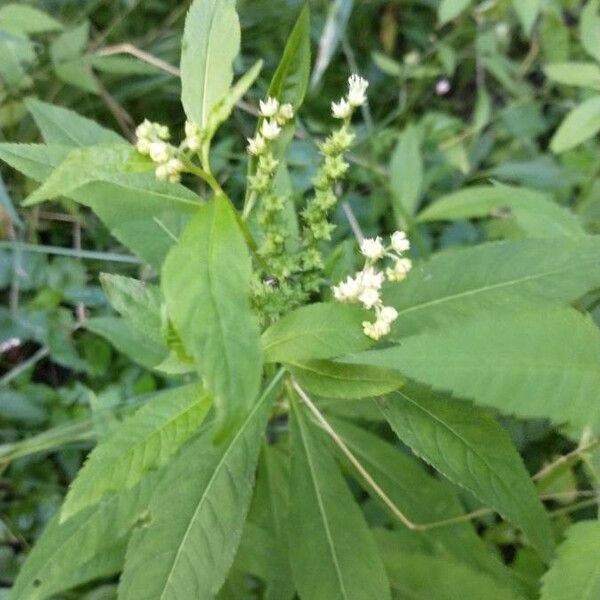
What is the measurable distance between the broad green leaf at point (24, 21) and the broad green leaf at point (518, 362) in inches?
57.6

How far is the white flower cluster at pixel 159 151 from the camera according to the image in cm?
84

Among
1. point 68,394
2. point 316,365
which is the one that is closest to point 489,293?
point 316,365

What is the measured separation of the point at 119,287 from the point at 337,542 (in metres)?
0.50

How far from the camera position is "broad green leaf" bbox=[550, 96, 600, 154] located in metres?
1.81

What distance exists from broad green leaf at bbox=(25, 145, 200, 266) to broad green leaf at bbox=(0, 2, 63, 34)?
88 cm

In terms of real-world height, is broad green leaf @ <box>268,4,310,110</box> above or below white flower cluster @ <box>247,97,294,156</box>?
above

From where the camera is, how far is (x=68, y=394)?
5.97 ft

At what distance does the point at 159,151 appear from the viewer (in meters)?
0.84

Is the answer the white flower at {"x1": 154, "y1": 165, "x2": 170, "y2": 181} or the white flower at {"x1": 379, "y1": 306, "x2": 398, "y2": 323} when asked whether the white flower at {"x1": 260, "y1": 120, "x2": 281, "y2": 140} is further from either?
the white flower at {"x1": 379, "y1": 306, "x2": 398, "y2": 323}

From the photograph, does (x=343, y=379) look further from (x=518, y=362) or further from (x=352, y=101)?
(x=352, y=101)

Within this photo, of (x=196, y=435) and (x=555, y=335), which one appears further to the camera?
(x=196, y=435)

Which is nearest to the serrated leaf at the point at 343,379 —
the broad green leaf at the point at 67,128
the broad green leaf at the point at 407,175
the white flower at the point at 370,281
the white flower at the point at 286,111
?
the white flower at the point at 370,281

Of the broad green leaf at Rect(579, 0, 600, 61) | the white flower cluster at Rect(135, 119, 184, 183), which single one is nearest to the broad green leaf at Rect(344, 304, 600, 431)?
the white flower cluster at Rect(135, 119, 184, 183)

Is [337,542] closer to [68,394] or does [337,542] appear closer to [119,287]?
[119,287]
